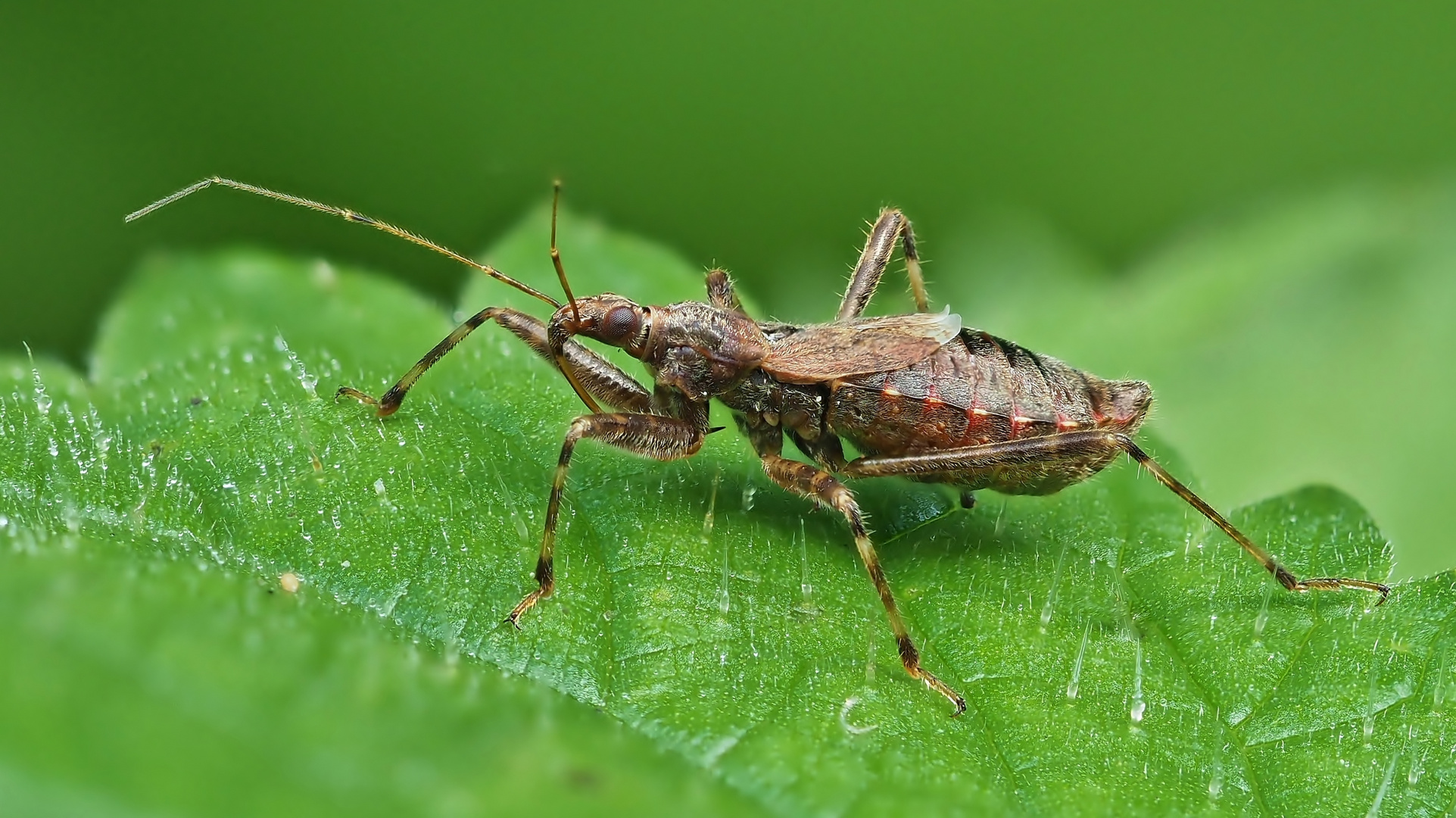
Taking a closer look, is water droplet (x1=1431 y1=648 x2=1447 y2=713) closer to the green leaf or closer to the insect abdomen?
the green leaf

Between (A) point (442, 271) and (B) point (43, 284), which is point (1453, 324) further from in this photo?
(B) point (43, 284)

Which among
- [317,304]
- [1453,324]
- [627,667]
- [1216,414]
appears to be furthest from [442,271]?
[1453,324]

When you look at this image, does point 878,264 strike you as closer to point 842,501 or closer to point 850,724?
point 842,501

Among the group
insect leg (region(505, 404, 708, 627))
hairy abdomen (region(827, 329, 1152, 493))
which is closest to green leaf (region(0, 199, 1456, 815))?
insect leg (region(505, 404, 708, 627))

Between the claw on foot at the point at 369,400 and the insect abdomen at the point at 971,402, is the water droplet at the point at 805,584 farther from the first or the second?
the claw on foot at the point at 369,400

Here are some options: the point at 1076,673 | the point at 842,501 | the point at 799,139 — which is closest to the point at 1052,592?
the point at 1076,673
